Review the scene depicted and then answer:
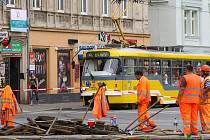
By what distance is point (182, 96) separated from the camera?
15.2 metres

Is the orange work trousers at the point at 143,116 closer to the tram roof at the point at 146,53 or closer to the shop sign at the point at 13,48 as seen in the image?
the tram roof at the point at 146,53

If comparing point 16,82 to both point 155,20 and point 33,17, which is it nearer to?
point 33,17

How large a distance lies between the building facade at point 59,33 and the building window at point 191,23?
6.98 m

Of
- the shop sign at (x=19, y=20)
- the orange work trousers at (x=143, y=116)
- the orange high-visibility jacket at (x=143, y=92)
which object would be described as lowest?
the orange work trousers at (x=143, y=116)

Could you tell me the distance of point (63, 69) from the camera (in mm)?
39094

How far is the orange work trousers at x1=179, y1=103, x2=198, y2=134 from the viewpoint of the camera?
1503 cm

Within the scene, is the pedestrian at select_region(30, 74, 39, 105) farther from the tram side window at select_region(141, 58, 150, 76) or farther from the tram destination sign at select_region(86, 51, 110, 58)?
the tram side window at select_region(141, 58, 150, 76)

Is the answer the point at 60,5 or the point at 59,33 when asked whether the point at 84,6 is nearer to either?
the point at 60,5

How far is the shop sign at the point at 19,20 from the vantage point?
35.4 metres

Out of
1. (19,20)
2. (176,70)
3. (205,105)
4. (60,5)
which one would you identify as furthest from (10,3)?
(205,105)

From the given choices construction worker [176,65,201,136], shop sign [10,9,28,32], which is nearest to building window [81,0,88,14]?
shop sign [10,9,28,32]

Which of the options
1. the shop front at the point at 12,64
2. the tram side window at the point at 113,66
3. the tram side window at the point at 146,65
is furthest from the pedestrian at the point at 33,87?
the tram side window at the point at 146,65

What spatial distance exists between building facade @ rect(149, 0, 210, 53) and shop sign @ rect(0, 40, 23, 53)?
1463cm

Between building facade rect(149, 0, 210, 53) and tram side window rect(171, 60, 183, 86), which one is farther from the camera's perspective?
building facade rect(149, 0, 210, 53)
